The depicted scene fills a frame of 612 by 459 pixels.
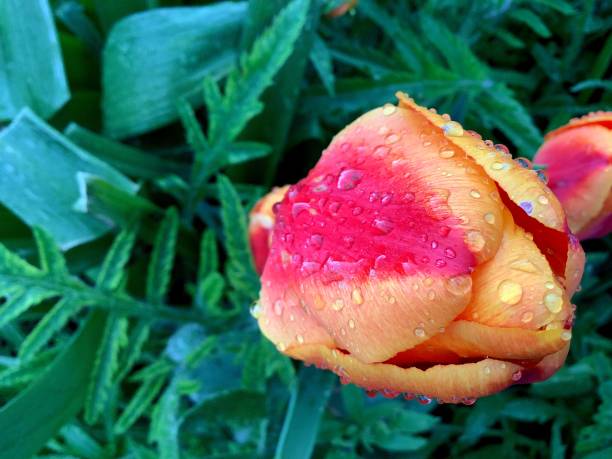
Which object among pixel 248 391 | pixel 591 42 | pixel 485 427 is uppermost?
pixel 591 42

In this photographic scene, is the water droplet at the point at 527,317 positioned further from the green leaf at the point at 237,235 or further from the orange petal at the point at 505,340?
the green leaf at the point at 237,235

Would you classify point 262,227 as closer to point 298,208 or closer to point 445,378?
point 298,208

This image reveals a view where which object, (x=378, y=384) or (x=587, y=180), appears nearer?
(x=378, y=384)

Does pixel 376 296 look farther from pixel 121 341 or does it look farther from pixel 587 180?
pixel 121 341

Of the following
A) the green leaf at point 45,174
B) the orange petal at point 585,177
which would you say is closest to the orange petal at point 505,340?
the orange petal at point 585,177

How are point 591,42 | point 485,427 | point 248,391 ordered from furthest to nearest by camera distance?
point 591,42, point 485,427, point 248,391

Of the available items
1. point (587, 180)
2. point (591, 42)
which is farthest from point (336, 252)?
point (591, 42)
